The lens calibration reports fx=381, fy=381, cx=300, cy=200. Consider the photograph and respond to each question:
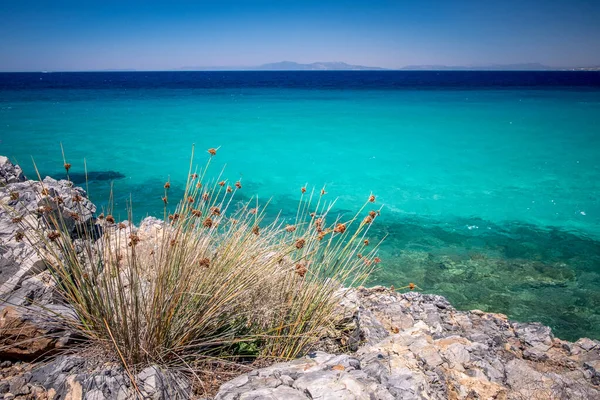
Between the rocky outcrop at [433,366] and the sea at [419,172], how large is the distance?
102cm

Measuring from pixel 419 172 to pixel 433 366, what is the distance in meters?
11.2

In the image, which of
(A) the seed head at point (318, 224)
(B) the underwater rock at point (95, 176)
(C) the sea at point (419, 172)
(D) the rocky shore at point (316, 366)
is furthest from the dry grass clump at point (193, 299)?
(B) the underwater rock at point (95, 176)

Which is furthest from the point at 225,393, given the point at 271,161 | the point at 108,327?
the point at 271,161

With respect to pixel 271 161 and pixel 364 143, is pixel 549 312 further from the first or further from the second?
pixel 364 143

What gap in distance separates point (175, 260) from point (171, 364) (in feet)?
1.93

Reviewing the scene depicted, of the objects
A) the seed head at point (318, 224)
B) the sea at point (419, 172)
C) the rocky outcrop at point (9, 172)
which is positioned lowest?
the sea at point (419, 172)

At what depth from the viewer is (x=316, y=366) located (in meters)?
2.08

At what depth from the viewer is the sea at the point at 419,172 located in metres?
5.93

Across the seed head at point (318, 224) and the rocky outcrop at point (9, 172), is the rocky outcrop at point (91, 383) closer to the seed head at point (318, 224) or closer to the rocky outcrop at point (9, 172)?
the seed head at point (318, 224)

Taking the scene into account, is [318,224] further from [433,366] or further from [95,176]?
[95,176]

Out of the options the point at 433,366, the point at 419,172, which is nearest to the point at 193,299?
the point at 433,366

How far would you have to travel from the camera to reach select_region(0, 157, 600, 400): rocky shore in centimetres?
189

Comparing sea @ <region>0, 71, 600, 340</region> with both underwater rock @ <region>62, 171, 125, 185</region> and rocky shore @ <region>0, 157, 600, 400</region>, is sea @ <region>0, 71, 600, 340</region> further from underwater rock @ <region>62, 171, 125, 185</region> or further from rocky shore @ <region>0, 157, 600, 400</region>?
rocky shore @ <region>0, 157, 600, 400</region>

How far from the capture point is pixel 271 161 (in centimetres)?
1413
